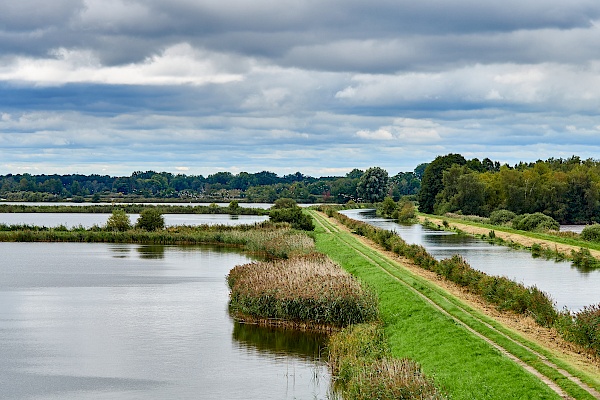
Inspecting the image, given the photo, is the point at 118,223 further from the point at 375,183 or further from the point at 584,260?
the point at 375,183

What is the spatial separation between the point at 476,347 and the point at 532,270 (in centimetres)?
2663

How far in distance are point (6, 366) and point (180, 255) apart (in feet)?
128

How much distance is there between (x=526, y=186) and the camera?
113000 mm

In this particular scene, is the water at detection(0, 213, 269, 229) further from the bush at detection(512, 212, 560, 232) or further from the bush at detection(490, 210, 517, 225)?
the bush at detection(512, 212, 560, 232)

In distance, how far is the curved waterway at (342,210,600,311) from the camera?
108 feet

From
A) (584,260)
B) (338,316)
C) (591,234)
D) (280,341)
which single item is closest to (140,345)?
(280,341)

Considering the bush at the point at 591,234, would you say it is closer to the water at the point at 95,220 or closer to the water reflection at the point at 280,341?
the water reflection at the point at 280,341

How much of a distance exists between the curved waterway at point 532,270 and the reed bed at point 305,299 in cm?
766

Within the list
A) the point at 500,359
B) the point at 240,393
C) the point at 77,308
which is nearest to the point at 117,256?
the point at 77,308

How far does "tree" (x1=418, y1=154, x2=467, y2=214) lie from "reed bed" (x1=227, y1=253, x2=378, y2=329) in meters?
106

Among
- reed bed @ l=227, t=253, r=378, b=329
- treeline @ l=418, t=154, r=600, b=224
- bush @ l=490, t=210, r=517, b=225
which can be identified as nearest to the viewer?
reed bed @ l=227, t=253, r=378, b=329

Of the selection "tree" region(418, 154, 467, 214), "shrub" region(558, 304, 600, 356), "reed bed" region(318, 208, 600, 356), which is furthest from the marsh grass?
"tree" region(418, 154, 467, 214)

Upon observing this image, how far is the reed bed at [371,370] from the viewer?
16344 mm

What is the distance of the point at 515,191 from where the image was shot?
113m
